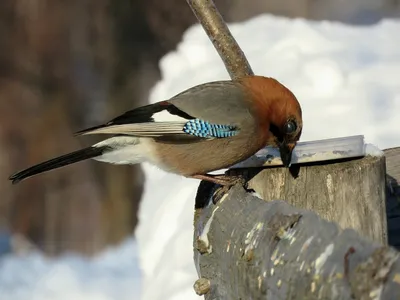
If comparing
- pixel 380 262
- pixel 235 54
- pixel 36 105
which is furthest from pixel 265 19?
pixel 380 262

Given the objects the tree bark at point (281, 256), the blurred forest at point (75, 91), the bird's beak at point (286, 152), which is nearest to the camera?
the tree bark at point (281, 256)

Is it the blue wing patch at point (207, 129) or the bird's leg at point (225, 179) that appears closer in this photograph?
the bird's leg at point (225, 179)

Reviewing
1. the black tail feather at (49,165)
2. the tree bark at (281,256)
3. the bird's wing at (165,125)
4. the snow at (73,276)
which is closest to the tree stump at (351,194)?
the tree bark at (281,256)

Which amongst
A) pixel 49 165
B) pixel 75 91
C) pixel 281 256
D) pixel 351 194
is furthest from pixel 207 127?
pixel 75 91

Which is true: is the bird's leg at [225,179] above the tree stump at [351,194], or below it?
above

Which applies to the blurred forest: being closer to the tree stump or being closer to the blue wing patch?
the blue wing patch

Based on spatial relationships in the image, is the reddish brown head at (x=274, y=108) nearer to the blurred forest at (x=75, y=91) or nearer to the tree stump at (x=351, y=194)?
the tree stump at (x=351, y=194)

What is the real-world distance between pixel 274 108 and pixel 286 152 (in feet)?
1.57

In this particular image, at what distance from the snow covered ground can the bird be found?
0.92 metres

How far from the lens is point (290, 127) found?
3.14 m

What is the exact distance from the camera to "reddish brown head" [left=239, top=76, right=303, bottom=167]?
3.15 metres

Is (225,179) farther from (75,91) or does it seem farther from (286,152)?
(75,91)

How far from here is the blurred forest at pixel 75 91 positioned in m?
6.36

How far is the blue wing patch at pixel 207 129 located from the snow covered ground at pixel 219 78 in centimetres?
99
